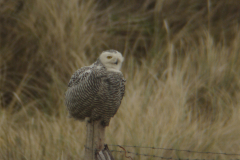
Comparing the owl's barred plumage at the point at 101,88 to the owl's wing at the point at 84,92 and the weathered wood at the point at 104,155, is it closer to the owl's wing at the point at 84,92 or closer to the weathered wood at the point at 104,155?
the owl's wing at the point at 84,92

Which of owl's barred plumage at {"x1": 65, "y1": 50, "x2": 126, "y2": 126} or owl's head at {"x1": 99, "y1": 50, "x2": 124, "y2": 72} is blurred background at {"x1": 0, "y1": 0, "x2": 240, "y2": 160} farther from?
owl's head at {"x1": 99, "y1": 50, "x2": 124, "y2": 72}

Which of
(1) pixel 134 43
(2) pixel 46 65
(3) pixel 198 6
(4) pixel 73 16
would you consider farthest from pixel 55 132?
(3) pixel 198 6

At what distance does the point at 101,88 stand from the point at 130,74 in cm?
224

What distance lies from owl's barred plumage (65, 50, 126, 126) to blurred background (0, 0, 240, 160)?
99cm

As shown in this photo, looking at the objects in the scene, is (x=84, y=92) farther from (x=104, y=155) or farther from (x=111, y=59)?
(x=104, y=155)

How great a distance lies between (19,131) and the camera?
4.09 metres

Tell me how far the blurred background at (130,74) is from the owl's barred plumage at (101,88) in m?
0.99

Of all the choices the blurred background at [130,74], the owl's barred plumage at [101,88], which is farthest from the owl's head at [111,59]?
the blurred background at [130,74]

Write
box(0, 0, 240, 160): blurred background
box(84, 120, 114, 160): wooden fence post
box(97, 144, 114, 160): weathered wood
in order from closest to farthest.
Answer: box(97, 144, 114, 160): weathered wood → box(84, 120, 114, 160): wooden fence post → box(0, 0, 240, 160): blurred background

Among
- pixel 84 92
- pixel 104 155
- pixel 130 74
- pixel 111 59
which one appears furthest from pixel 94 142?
pixel 130 74

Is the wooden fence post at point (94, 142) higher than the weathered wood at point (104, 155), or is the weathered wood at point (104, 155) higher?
the wooden fence post at point (94, 142)

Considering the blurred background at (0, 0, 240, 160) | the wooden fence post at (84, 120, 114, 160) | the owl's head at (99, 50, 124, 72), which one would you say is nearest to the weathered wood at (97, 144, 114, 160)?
the wooden fence post at (84, 120, 114, 160)

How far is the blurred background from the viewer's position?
11.7 ft

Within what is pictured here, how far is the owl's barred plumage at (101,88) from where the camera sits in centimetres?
239
